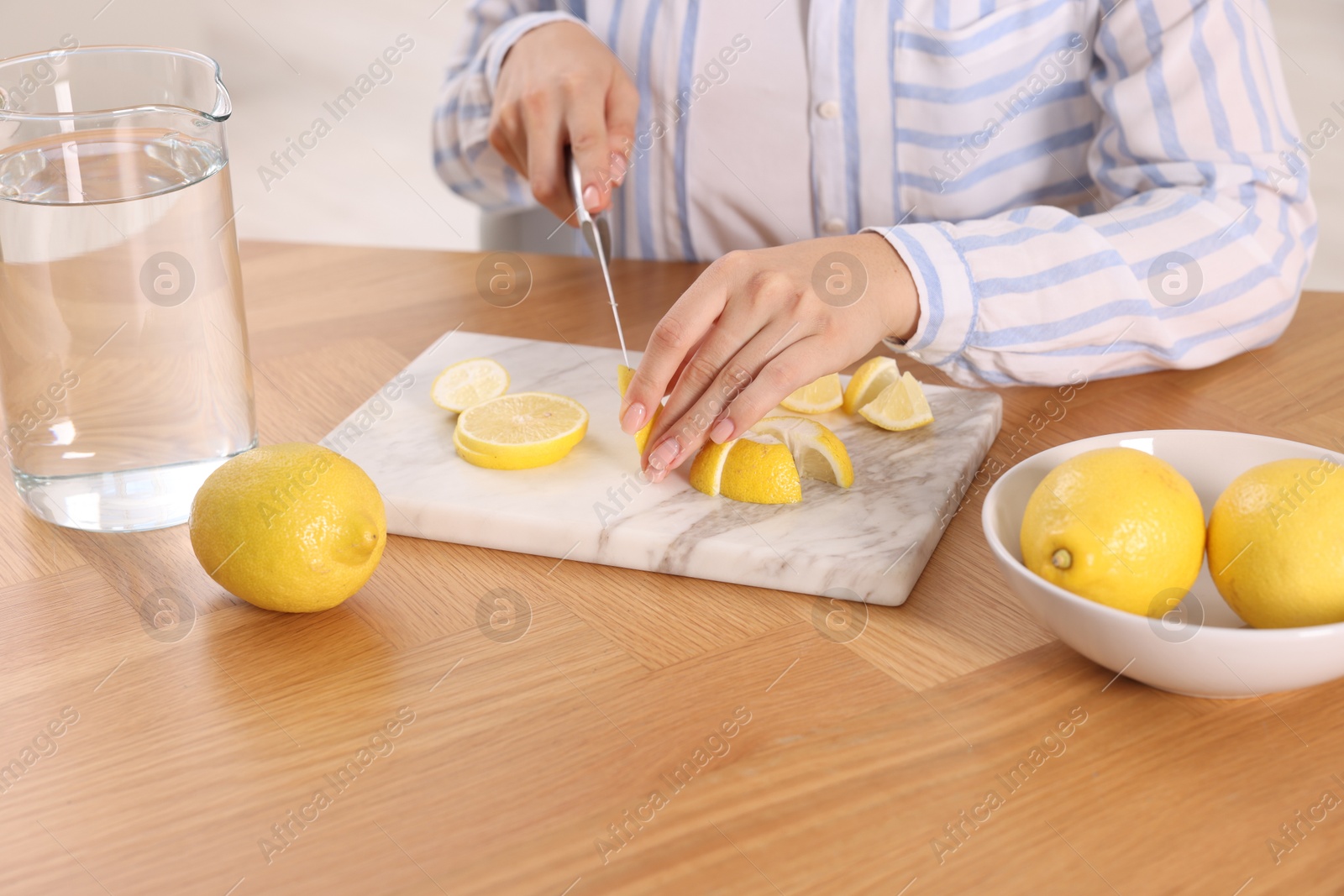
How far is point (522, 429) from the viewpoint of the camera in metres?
0.97

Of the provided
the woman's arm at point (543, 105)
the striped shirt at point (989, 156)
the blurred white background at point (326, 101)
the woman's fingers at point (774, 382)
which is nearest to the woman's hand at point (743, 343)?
the woman's fingers at point (774, 382)

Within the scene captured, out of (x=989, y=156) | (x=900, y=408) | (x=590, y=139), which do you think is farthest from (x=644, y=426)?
(x=989, y=156)

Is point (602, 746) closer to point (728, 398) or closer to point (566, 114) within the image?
point (728, 398)

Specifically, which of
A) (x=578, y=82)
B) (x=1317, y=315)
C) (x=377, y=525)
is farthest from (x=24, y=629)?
(x=1317, y=315)

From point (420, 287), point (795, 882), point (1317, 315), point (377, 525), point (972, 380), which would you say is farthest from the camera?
point (420, 287)

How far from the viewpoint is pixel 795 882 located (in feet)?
1.84

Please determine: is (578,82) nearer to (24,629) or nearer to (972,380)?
(972,380)

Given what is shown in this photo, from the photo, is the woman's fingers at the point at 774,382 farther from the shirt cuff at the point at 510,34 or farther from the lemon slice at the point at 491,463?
the shirt cuff at the point at 510,34

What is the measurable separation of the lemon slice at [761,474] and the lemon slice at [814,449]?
0.10 feet

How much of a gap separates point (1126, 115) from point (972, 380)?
1.17ft

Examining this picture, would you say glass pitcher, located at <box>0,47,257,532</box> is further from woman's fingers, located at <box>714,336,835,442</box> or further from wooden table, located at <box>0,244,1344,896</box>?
woman's fingers, located at <box>714,336,835,442</box>

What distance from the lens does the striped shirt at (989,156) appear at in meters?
1.10

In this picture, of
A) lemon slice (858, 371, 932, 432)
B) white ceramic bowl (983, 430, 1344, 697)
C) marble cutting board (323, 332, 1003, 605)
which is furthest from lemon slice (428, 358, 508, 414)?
white ceramic bowl (983, 430, 1344, 697)

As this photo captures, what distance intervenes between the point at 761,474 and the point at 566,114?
603 millimetres
